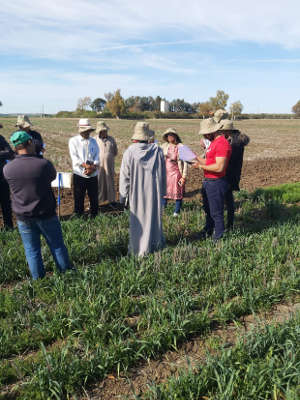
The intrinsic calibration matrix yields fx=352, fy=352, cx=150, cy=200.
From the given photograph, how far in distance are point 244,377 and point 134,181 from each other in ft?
8.98

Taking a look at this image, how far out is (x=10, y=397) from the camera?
2582 millimetres

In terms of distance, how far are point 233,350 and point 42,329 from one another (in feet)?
5.46

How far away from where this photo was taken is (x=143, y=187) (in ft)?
15.4

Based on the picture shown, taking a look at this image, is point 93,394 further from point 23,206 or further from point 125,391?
point 23,206

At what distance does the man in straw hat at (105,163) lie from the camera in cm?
780

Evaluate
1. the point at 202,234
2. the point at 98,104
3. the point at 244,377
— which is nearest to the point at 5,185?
the point at 202,234

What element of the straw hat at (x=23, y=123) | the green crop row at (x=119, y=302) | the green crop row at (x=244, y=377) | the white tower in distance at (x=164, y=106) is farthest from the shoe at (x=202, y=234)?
the white tower in distance at (x=164, y=106)

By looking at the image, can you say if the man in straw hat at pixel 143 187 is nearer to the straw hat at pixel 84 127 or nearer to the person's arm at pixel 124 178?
the person's arm at pixel 124 178

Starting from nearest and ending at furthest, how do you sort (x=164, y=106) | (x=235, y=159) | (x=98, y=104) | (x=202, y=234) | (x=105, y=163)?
(x=235, y=159) → (x=202, y=234) → (x=105, y=163) → (x=164, y=106) → (x=98, y=104)

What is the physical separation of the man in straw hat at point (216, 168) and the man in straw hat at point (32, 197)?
220 centimetres

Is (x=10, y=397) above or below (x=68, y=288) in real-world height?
below

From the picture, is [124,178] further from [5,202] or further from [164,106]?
[164,106]

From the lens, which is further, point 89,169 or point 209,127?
point 89,169

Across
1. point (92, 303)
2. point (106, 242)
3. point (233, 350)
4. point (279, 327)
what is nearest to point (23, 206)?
point (92, 303)
